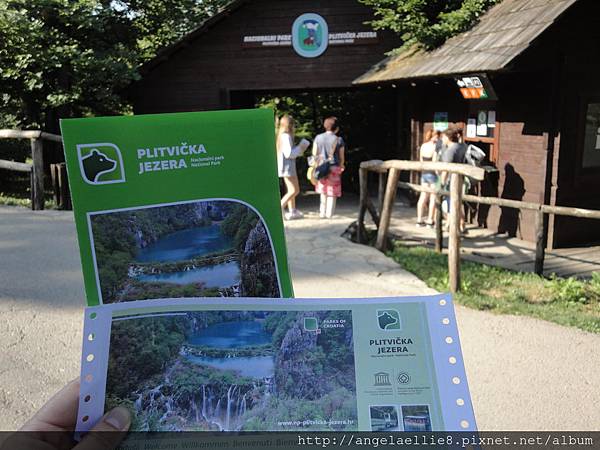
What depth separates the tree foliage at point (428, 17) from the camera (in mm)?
10086

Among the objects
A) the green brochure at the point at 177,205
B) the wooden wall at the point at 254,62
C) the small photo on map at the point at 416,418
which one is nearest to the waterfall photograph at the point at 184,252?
the green brochure at the point at 177,205

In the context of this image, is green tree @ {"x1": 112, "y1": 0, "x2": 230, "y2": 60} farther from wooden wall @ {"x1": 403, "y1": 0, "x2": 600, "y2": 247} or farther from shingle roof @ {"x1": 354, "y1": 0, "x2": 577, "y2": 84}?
wooden wall @ {"x1": 403, "y1": 0, "x2": 600, "y2": 247}

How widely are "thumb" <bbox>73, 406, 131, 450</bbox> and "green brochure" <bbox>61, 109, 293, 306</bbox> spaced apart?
0.30 m

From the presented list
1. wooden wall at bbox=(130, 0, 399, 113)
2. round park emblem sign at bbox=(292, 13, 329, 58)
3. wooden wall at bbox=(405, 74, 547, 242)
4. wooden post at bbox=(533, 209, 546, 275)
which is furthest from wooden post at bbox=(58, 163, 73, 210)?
wooden post at bbox=(533, 209, 546, 275)

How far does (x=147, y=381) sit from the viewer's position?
1236mm

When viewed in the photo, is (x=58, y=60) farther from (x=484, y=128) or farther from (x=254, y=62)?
(x=484, y=128)

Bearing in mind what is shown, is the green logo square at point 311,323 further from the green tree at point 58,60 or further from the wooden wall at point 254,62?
the wooden wall at point 254,62

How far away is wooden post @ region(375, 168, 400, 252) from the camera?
7625mm

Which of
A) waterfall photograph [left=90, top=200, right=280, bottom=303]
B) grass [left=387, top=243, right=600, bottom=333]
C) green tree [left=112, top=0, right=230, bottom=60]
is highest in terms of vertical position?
green tree [left=112, top=0, right=230, bottom=60]

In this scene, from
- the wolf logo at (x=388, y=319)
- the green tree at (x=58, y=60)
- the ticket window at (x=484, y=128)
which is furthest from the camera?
the green tree at (x=58, y=60)

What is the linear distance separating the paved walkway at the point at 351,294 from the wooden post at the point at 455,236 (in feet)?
1.02

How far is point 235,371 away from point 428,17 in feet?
36.1

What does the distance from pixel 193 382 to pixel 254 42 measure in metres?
12.3

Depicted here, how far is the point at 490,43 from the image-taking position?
335 inches
